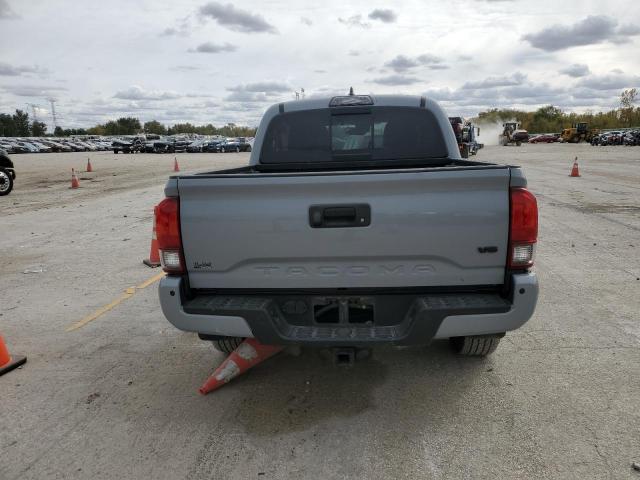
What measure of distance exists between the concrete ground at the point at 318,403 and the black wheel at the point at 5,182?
11988 mm

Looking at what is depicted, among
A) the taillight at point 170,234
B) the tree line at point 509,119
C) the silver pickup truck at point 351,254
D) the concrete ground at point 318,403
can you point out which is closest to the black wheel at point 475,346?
the concrete ground at point 318,403

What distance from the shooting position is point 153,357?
4.18 m

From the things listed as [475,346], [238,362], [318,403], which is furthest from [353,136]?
[318,403]

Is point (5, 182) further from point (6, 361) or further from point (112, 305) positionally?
point (6, 361)

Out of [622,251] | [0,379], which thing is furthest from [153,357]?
[622,251]

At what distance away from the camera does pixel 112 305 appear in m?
5.45

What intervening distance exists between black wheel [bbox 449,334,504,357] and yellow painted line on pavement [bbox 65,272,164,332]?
11.9ft

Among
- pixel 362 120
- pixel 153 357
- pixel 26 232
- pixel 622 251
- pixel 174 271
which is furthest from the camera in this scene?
pixel 26 232

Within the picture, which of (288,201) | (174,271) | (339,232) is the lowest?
(174,271)

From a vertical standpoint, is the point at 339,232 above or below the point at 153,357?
above

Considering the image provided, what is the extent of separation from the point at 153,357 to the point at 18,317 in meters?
2.02

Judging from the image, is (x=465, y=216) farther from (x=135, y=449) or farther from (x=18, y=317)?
(x=18, y=317)

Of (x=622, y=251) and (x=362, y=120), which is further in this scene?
(x=622, y=251)

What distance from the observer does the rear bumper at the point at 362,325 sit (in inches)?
111
